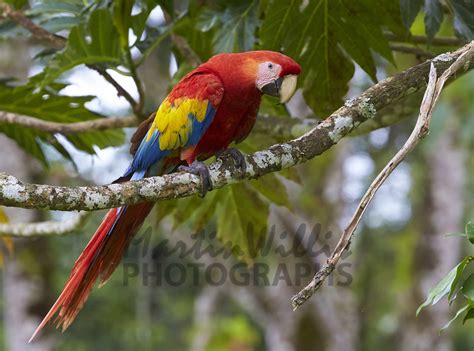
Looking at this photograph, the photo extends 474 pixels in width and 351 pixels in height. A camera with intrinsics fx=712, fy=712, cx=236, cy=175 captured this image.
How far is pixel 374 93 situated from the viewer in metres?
1.82

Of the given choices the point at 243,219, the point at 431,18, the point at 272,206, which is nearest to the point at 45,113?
the point at 243,219

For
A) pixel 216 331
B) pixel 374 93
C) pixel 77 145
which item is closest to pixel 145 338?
pixel 216 331

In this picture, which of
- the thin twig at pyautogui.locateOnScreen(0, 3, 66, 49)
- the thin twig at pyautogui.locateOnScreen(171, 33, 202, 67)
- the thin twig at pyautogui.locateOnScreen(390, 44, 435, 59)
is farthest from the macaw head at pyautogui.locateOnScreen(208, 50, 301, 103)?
the thin twig at pyautogui.locateOnScreen(0, 3, 66, 49)

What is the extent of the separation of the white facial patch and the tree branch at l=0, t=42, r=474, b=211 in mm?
376

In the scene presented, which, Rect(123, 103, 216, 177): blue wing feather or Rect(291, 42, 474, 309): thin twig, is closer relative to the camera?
Rect(291, 42, 474, 309): thin twig

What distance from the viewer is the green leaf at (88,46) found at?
2.36 meters

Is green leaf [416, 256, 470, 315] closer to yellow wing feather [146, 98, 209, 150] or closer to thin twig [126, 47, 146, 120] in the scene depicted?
yellow wing feather [146, 98, 209, 150]

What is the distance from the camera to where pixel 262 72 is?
221cm

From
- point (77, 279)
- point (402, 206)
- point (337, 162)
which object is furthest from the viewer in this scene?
point (402, 206)

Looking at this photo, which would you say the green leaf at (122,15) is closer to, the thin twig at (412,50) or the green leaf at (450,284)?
the thin twig at (412,50)

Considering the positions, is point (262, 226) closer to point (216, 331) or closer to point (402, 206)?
point (216, 331)

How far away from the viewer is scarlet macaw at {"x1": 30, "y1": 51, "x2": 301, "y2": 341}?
2197 millimetres

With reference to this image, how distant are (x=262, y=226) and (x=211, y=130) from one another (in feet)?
2.10

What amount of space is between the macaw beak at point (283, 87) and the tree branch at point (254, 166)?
0.37 metres
